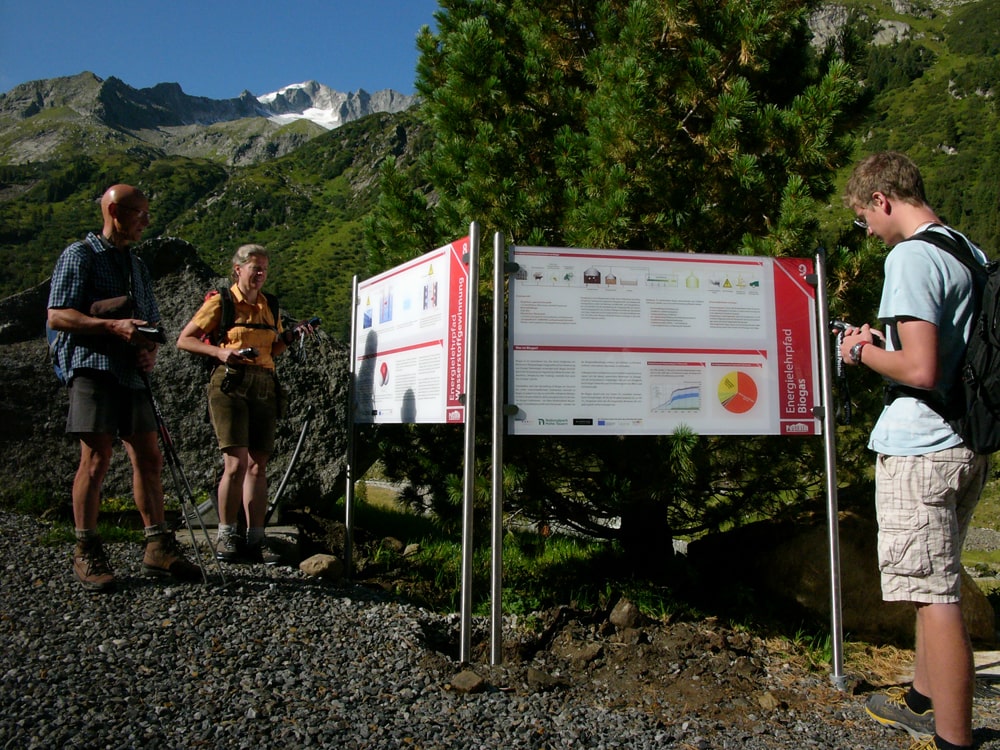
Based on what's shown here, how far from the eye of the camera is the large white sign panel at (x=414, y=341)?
3.89 meters

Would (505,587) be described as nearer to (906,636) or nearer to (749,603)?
(749,603)

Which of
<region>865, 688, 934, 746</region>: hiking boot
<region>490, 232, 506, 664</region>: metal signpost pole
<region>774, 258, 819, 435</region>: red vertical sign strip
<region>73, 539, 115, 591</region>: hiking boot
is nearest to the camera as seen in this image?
<region>865, 688, 934, 746</region>: hiking boot

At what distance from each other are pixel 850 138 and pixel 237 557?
445 centimetres

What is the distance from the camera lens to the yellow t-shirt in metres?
4.65

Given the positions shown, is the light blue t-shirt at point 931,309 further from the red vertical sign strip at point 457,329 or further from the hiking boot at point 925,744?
the red vertical sign strip at point 457,329

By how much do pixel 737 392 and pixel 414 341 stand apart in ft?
5.78

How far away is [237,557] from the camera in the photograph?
4.72m

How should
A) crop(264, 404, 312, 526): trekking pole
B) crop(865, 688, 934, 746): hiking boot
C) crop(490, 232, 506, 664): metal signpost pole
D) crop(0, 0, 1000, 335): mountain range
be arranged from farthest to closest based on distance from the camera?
crop(0, 0, 1000, 335): mountain range → crop(264, 404, 312, 526): trekking pole → crop(490, 232, 506, 664): metal signpost pole → crop(865, 688, 934, 746): hiking boot

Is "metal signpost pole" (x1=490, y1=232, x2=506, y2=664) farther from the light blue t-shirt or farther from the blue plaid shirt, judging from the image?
the blue plaid shirt

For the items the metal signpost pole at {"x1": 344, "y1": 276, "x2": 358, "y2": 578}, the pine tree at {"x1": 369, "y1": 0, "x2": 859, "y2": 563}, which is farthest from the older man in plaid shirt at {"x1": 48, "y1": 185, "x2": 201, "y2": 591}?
the pine tree at {"x1": 369, "y1": 0, "x2": 859, "y2": 563}

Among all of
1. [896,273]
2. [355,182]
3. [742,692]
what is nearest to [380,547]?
[742,692]

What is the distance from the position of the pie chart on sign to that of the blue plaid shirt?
10.2 ft

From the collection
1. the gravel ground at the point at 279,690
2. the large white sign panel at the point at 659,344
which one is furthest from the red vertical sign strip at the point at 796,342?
the gravel ground at the point at 279,690

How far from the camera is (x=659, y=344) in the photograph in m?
3.82
